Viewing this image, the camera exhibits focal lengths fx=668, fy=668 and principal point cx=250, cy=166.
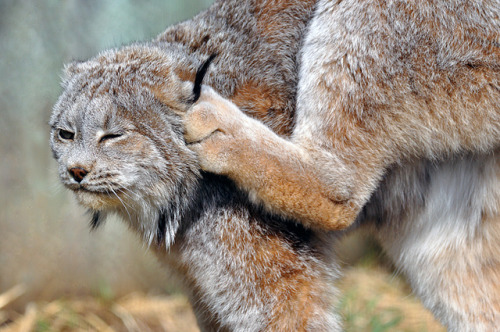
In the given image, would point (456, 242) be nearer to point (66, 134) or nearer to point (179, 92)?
point (179, 92)

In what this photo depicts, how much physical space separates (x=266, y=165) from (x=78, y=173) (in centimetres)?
68

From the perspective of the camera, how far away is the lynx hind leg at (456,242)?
271cm

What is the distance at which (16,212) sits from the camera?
4453 mm

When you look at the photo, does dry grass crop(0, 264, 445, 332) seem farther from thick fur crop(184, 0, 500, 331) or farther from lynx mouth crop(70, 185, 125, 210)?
lynx mouth crop(70, 185, 125, 210)

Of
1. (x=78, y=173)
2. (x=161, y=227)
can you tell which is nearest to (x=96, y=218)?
(x=161, y=227)

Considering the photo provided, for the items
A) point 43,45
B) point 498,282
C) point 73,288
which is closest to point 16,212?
point 73,288

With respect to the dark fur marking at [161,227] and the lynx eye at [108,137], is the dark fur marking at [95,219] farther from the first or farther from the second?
the lynx eye at [108,137]

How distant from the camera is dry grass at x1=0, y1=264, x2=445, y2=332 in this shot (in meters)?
4.24

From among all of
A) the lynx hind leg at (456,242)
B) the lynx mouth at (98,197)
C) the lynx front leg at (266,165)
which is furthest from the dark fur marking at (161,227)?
the lynx hind leg at (456,242)

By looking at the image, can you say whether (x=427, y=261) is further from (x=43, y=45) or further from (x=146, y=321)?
(x=43, y=45)

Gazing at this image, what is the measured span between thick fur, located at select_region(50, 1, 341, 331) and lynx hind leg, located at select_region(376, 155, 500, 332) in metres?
0.42

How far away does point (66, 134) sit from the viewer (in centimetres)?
251

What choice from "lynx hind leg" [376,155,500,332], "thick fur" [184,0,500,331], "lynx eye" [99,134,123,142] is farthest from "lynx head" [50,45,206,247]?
"lynx hind leg" [376,155,500,332]

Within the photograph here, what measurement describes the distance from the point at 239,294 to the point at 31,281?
7.75ft
